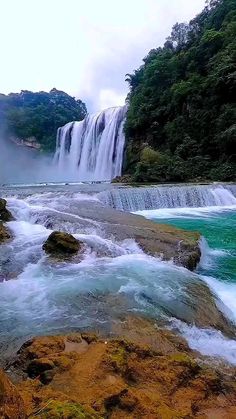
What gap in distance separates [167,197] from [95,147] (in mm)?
19344

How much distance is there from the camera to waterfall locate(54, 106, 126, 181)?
1240 inches

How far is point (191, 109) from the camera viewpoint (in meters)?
26.0

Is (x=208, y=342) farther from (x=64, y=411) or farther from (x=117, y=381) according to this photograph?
(x=64, y=411)

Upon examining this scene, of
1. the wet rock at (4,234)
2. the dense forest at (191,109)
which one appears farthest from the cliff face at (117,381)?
the dense forest at (191,109)

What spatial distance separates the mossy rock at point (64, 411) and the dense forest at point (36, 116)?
166 ft

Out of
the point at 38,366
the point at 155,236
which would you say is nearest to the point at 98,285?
the point at 38,366

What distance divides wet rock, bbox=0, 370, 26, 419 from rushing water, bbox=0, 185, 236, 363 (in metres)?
1.96

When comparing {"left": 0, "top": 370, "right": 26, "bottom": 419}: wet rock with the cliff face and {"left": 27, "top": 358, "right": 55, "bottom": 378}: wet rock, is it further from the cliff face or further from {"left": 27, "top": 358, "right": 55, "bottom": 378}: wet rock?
{"left": 27, "top": 358, "right": 55, "bottom": 378}: wet rock

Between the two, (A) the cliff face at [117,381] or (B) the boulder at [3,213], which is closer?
(A) the cliff face at [117,381]

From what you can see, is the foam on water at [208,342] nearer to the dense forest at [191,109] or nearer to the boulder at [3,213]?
the boulder at [3,213]

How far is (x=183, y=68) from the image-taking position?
95.8 ft

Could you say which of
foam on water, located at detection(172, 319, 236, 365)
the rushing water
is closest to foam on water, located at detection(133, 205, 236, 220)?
the rushing water

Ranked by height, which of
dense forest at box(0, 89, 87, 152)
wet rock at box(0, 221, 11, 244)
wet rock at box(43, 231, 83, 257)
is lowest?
wet rock at box(0, 221, 11, 244)

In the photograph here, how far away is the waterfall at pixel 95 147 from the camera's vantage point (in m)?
31.5
